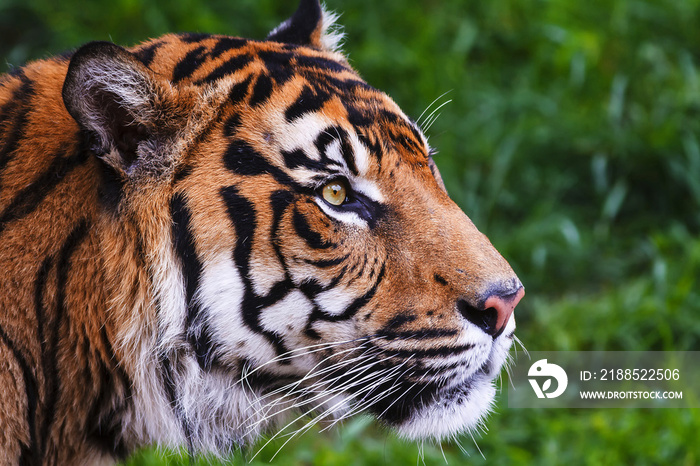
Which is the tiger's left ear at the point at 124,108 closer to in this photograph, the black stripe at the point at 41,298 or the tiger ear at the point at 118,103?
the tiger ear at the point at 118,103

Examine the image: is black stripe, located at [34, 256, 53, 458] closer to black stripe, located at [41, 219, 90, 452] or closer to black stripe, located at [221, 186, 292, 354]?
black stripe, located at [41, 219, 90, 452]

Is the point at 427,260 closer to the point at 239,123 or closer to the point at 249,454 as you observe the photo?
the point at 239,123

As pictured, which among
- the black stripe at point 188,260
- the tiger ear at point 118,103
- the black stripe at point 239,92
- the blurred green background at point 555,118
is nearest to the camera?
the tiger ear at point 118,103

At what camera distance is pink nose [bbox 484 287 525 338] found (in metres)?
1.76

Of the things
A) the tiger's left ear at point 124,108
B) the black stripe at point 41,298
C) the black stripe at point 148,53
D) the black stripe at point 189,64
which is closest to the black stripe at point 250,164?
the tiger's left ear at point 124,108

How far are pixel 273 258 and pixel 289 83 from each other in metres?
0.46

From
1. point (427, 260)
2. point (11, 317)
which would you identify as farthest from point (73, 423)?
point (427, 260)

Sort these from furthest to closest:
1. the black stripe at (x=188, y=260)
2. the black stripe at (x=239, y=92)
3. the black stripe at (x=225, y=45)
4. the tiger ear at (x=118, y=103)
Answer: the black stripe at (x=225, y=45) < the black stripe at (x=239, y=92) < the black stripe at (x=188, y=260) < the tiger ear at (x=118, y=103)

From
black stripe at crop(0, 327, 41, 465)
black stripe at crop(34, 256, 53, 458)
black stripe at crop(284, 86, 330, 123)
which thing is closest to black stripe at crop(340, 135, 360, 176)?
black stripe at crop(284, 86, 330, 123)

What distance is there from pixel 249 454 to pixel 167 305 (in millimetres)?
679

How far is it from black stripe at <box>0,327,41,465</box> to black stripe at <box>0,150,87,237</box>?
26 cm

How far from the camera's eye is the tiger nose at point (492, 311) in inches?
69.4

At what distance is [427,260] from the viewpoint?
1831mm

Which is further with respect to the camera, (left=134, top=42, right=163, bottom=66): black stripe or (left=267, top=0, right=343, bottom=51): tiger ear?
(left=267, top=0, right=343, bottom=51): tiger ear
